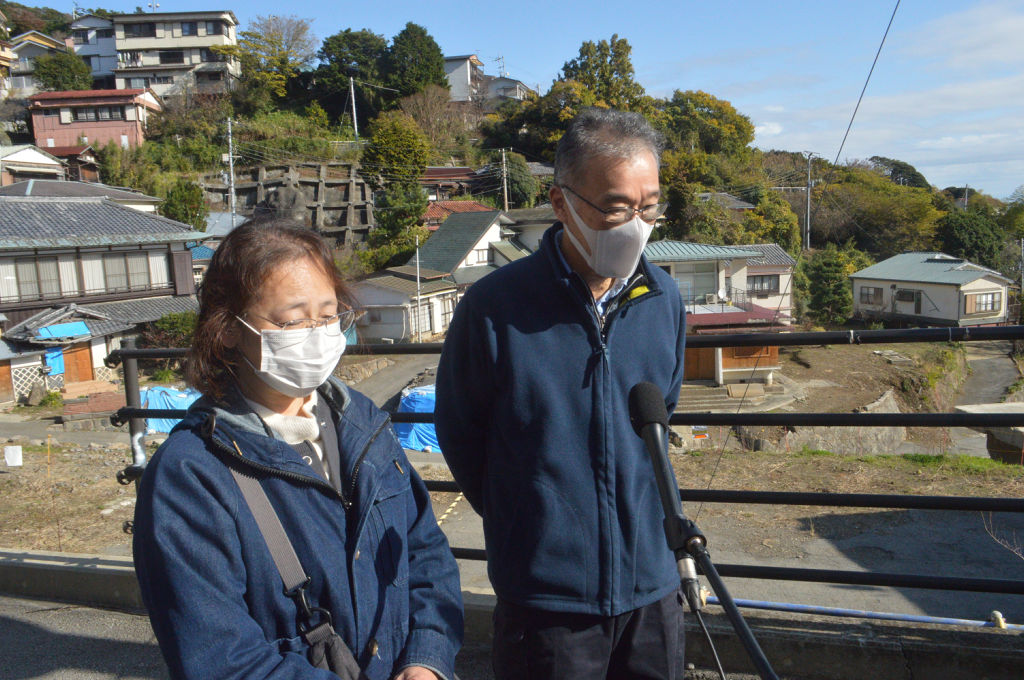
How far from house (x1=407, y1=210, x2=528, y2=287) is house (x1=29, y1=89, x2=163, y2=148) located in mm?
20463

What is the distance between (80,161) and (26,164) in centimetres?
364

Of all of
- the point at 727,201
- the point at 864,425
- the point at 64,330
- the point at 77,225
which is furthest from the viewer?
the point at 727,201

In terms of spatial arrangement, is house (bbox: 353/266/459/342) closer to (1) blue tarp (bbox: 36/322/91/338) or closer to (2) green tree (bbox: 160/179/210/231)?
(2) green tree (bbox: 160/179/210/231)

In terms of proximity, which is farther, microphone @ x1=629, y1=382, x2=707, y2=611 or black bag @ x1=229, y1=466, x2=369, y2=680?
black bag @ x1=229, y1=466, x2=369, y2=680

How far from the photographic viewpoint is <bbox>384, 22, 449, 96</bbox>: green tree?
49.3 meters

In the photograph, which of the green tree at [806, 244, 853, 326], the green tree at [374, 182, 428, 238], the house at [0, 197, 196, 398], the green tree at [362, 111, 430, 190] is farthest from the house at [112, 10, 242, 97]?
the green tree at [806, 244, 853, 326]

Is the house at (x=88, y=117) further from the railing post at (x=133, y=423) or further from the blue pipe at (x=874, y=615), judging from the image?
the blue pipe at (x=874, y=615)

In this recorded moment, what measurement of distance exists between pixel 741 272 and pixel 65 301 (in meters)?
26.3

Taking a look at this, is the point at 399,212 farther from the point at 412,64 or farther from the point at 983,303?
the point at 983,303

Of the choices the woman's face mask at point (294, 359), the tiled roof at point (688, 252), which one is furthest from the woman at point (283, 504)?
the tiled roof at point (688, 252)

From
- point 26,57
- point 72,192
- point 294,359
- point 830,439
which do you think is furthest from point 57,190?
point 26,57

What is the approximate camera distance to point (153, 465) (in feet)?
4.41

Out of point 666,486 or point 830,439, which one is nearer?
point 666,486

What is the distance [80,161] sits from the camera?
1478 inches
